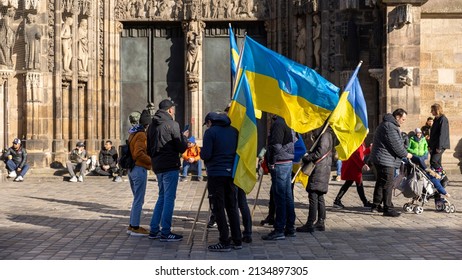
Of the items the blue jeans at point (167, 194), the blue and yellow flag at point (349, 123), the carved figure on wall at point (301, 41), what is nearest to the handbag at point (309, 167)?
the blue and yellow flag at point (349, 123)

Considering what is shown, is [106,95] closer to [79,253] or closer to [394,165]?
[394,165]

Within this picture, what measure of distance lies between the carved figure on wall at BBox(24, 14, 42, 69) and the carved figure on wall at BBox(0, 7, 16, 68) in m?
0.45

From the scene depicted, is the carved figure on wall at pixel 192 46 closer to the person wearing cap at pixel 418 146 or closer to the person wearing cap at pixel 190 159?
the person wearing cap at pixel 190 159

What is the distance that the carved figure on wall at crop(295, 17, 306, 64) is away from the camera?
2319 centimetres

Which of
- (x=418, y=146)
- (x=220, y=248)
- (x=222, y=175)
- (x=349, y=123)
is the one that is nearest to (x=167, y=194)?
(x=222, y=175)

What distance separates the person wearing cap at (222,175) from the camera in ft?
29.9

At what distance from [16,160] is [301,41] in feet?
28.7

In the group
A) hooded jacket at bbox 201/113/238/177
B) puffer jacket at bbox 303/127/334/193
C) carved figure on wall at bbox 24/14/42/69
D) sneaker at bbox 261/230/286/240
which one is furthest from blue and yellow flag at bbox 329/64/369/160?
carved figure on wall at bbox 24/14/42/69

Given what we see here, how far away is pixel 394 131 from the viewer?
40.6ft

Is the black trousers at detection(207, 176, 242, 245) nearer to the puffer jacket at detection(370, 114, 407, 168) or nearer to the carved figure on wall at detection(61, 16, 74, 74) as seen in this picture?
the puffer jacket at detection(370, 114, 407, 168)

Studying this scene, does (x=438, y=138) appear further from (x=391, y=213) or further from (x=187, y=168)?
(x=187, y=168)

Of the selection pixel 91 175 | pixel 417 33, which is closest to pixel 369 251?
pixel 417 33

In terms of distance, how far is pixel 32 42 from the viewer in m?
21.6

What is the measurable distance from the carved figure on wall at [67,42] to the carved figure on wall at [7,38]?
5.80ft
